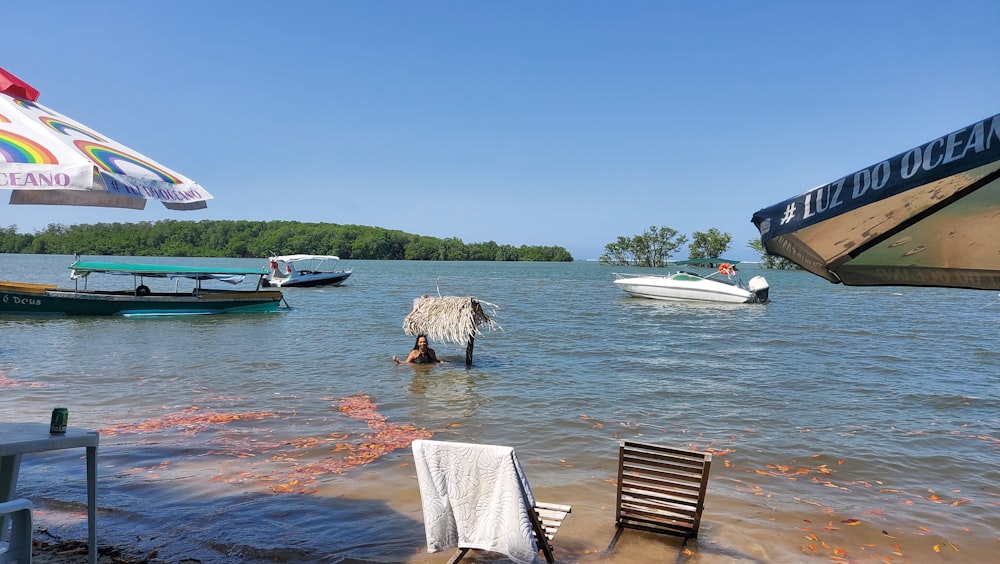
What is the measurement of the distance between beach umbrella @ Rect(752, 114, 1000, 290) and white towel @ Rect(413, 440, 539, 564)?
223 cm

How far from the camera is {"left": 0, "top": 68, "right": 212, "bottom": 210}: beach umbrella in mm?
3523

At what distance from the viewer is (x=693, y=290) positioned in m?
36.1

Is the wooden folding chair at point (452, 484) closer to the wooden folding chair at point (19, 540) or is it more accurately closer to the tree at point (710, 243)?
the wooden folding chair at point (19, 540)

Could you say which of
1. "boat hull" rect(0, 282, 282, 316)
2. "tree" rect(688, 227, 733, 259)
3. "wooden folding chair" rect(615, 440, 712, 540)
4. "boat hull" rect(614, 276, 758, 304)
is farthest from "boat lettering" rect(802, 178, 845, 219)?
"tree" rect(688, 227, 733, 259)

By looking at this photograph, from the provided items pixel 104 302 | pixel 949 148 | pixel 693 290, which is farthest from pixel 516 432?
pixel 693 290

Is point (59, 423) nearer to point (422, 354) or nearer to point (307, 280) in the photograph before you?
point (422, 354)

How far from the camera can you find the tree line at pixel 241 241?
389 feet

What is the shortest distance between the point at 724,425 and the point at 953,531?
4.13 m

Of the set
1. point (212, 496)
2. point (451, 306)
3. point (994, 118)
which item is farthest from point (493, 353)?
point (994, 118)

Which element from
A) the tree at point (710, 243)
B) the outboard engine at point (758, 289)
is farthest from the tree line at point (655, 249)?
the outboard engine at point (758, 289)

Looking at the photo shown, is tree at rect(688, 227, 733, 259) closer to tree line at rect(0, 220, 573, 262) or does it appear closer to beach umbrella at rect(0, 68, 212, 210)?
tree line at rect(0, 220, 573, 262)

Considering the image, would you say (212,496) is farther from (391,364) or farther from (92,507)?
(391,364)

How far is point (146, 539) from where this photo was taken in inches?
205

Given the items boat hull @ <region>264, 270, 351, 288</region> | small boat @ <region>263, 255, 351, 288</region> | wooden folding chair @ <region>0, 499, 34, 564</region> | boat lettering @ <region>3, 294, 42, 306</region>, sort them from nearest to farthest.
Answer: wooden folding chair @ <region>0, 499, 34, 564</region> < boat lettering @ <region>3, 294, 42, 306</region> < small boat @ <region>263, 255, 351, 288</region> < boat hull @ <region>264, 270, 351, 288</region>
